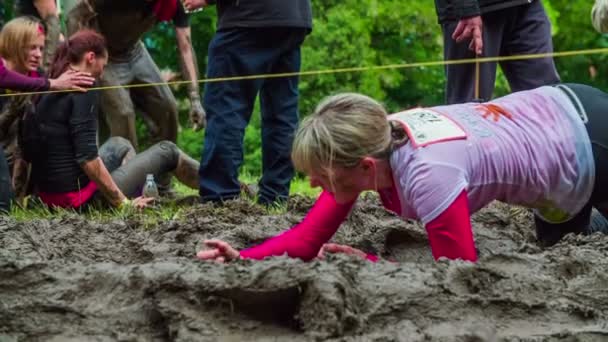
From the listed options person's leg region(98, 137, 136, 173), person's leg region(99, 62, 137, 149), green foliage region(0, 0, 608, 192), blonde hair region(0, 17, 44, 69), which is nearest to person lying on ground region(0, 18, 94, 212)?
blonde hair region(0, 17, 44, 69)

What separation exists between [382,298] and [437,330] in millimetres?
183

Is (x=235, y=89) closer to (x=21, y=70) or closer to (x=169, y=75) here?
(x=21, y=70)

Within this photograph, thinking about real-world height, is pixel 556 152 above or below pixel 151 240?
above

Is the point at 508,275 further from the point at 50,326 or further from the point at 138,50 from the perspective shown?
the point at 138,50

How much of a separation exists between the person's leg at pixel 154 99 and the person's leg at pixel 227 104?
1.79 m

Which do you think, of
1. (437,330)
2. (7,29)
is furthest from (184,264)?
(7,29)

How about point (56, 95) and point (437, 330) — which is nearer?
point (437, 330)

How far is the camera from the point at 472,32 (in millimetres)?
5633

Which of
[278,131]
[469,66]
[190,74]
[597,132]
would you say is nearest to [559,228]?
[597,132]

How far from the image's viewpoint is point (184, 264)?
129 inches

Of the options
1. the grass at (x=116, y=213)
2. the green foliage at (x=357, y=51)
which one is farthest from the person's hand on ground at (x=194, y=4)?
the green foliage at (x=357, y=51)

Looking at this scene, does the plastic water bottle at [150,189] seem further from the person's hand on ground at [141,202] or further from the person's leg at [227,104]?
the person's leg at [227,104]

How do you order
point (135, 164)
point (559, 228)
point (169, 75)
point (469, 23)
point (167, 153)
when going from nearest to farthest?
1. point (559, 228)
2. point (469, 23)
3. point (135, 164)
4. point (167, 153)
5. point (169, 75)

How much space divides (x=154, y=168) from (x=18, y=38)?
1.16 metres
